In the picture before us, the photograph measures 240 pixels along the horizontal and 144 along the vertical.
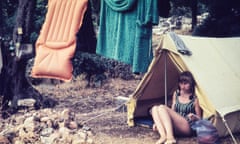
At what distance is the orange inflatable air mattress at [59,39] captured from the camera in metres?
4.73

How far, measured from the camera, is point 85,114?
20.2 ft

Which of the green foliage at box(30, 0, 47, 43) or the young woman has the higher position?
the green foliage at box(30, 0, 47, 43)

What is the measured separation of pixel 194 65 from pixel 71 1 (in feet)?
4.57

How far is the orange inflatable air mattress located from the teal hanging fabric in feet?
0.89

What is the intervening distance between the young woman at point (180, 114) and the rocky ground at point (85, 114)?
17 cm

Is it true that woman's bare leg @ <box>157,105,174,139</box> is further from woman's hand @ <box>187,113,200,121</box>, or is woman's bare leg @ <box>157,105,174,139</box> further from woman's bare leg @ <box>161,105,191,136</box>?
woman's hand @ <box>187,113,200,121</box>

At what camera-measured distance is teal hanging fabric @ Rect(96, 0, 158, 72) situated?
429cm

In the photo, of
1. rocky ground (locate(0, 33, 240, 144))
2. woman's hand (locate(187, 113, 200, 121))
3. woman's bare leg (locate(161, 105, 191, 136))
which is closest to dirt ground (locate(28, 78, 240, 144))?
rocky ground (locate(0, 33, 240, 144))

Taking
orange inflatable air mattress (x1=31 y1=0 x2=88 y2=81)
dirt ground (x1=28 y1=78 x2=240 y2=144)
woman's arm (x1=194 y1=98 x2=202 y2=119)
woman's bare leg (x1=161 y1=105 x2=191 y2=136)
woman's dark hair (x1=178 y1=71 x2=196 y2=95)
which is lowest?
dirt ground (x1=28 y1=78 x2=240 y2=144)

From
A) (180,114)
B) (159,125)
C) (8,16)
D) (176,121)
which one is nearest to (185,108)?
(180,114)

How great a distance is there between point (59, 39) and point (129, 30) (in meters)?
0.78

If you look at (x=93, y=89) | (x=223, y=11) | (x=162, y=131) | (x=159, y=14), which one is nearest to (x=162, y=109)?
(x=162, y=131)

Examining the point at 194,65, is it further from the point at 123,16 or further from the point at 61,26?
the point at 61,26

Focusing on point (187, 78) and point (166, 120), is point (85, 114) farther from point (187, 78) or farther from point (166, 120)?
point (187, 78)
